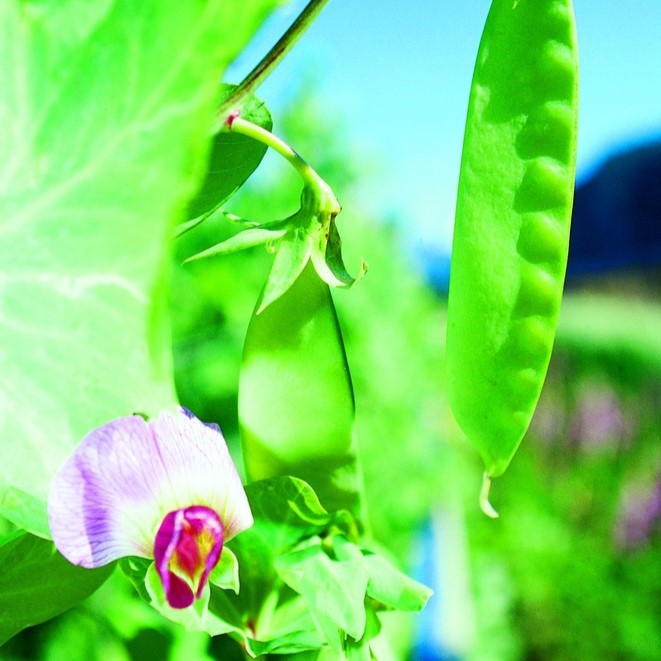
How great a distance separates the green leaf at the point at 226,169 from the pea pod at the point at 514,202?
0.22 ft

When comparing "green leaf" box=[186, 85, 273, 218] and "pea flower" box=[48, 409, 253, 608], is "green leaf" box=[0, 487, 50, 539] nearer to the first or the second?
"pea flower" box=[48, 409, 253, 608]

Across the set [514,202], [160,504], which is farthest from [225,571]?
[514,202]

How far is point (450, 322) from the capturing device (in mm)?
237

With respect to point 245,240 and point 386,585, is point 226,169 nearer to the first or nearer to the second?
point 245,240

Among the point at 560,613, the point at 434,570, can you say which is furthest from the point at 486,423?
the point at 560,613

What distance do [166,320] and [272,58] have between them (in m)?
0.10

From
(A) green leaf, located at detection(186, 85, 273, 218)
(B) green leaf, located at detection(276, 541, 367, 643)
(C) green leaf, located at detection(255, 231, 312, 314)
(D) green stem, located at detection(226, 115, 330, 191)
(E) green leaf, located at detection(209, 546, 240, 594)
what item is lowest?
(B) green leaf, located at detection(276, 541, 367, 643)

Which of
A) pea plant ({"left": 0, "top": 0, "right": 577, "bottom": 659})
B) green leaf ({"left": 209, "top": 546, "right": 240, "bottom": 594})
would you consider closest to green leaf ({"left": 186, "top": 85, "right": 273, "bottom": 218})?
pea plant ({"left": 0, "top": 0, "right": 577, "bottom": 659})

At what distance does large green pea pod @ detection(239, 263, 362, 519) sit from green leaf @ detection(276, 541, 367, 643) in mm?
30

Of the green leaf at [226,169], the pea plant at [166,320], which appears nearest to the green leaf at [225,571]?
the pea plant at [166,320]

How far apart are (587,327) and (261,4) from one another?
4524mm

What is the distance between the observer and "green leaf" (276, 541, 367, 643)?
0.22m

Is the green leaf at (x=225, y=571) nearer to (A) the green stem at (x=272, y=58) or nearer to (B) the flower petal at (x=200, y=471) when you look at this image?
(B) the flower petal at (x=200, y=471)

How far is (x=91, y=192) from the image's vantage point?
0.44 feet
